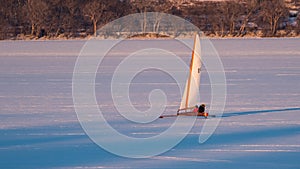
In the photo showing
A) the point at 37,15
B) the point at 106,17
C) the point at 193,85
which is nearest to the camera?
the point at 193,85

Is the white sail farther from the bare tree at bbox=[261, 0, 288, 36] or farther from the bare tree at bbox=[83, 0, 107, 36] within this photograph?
the bare tree at bbox=[83, 0, 107, 36]

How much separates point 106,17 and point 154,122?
23632 millimetres

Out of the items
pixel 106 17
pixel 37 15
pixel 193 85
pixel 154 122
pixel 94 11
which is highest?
pixel 193 85

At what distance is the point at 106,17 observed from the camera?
3061 cm

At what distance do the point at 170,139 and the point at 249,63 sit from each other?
8.15 m

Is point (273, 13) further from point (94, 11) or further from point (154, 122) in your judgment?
point (154, 122)

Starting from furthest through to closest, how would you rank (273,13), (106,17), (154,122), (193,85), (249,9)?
(249,9) < (106,17) < (273,13) < (193,85) < (154,122)

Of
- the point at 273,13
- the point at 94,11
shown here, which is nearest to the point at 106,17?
the point at 94,11

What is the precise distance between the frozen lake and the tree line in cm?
1462

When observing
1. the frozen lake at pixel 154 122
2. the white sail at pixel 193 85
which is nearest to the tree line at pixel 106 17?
the frozen lake at pixel 154 122

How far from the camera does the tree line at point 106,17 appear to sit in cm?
2823

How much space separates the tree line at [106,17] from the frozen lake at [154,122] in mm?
14623

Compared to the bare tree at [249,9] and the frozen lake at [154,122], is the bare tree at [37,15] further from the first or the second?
the frozen lake at [154,122]

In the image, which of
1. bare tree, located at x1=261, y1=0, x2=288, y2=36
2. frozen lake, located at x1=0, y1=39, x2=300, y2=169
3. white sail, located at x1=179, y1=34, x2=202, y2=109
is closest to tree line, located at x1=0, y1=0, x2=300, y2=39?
bare tree, located at x1=261, y1=0, x2=288, y2=36
